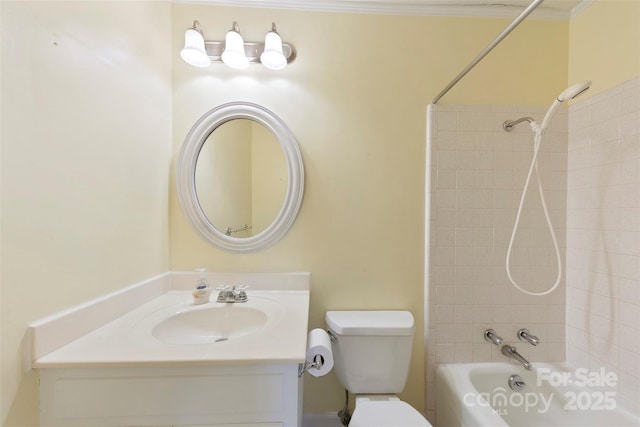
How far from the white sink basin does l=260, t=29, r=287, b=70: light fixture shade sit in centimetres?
119

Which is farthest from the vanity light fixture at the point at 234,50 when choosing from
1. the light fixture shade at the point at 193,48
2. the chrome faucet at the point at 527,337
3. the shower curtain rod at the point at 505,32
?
the chrome faucet at the point at 527,337

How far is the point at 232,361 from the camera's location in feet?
2.45

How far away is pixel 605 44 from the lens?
1278mm

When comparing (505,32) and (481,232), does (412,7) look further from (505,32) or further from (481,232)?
(481,232)

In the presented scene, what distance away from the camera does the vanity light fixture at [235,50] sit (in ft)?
4.17

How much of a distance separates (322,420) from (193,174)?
148cm

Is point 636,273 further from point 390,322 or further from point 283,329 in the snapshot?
point 283,329

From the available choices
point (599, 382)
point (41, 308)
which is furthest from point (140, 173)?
point (599, 382)

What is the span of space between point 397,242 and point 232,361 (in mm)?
1005

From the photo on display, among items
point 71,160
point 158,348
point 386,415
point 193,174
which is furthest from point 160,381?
point 193,174

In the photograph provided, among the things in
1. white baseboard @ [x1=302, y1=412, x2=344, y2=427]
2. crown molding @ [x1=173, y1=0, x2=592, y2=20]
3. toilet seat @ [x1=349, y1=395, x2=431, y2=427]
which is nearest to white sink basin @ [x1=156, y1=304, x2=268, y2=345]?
toilet seat @ [x1=349, y1=395, x2=431, y2=427]

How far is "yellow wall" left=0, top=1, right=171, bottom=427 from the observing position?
0.68m

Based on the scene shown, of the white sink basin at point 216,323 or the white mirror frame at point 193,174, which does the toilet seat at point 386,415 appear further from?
the white mirror frame at point 193,174

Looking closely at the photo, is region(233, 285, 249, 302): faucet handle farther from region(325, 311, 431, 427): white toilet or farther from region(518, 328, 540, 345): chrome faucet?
region(518, 328, 540, 345): chrome faucet
